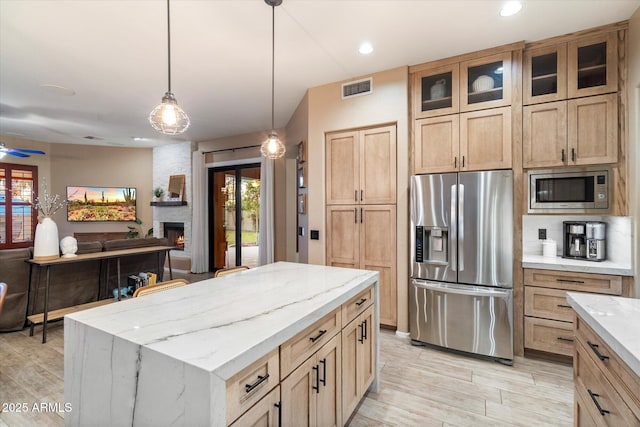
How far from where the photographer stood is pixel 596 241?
259cm

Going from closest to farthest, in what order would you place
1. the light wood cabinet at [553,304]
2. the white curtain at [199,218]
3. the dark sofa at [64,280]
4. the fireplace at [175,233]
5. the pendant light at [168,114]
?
the pendant light at [168,114] → the light wood cabinet at [553,304] → the dark sofa at [64,280] → the white curtain at [199,218] → the fireplace at [175,233]

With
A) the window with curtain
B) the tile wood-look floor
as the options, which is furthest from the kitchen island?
the window with curtain

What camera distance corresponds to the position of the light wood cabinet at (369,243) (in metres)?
3.21

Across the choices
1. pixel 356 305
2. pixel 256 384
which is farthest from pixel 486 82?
pixel 256 384

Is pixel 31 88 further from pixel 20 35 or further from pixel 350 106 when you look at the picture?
pixel 350 106

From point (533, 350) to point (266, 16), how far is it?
371 cm

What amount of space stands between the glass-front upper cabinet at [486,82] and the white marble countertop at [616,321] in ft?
6.56

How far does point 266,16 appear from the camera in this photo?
7.57ft

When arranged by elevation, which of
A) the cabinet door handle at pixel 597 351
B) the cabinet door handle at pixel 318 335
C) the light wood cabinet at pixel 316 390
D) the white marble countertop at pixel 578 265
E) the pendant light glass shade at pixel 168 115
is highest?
the pendant light glass shade at pixel 168 115

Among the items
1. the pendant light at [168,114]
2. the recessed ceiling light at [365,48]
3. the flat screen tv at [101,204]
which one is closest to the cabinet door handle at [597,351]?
the pendant light at [168,114]

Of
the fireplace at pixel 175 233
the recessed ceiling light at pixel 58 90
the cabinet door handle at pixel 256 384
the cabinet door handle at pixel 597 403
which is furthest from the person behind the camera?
the fireplace at pixel 175 233

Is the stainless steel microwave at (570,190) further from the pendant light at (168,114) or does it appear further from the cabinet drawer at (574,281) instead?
the pendant light at (168,114)

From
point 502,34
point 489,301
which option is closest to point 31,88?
point 502,34

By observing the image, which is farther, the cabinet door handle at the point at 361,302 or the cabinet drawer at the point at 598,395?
the cabinet door handle at the point at 361,302
